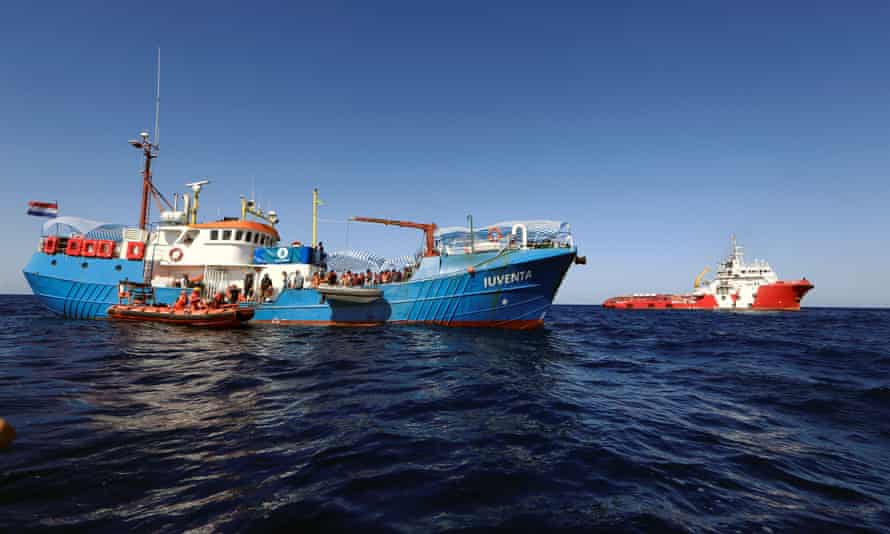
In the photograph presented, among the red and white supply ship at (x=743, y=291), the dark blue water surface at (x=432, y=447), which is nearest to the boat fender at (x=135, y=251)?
the dark blue water surface at (x=432, y=447)

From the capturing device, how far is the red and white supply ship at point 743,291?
58.9m

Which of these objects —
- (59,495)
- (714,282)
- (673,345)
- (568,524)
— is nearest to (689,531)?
(568,524)

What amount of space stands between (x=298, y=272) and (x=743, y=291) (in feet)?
249

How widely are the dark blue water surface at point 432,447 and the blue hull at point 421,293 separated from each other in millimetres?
9106

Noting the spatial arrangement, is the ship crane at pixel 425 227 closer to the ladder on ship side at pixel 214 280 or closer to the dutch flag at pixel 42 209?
the ladder on ship side at pixel 214 280

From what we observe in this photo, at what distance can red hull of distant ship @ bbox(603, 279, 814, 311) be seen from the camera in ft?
191

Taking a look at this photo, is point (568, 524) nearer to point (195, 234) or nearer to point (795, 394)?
point (795, 394)

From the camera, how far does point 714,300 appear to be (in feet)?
219

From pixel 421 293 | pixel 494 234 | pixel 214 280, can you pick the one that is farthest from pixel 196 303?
pixel 494 234

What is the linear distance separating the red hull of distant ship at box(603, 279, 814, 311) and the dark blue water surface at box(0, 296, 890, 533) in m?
66.7

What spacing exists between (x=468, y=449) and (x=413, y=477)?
1029 millimetres

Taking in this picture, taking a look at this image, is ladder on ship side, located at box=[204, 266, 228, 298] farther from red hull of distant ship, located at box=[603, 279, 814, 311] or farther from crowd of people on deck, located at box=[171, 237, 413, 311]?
red hull of distant ship, located at box=[603, 279, 814, 311]

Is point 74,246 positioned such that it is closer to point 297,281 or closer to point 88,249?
point 88,249

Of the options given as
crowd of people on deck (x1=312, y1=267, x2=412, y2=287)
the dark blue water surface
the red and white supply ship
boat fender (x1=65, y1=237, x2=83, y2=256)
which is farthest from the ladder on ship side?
the red and white supply ship
